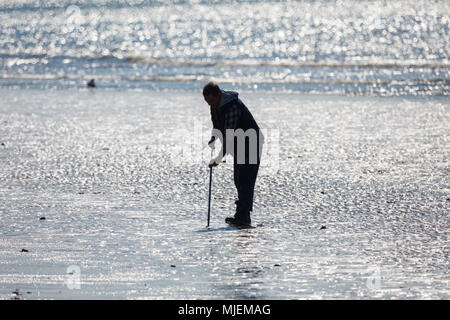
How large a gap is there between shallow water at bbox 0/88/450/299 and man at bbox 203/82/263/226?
294mm

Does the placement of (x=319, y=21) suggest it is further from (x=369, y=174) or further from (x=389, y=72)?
(x=369, y=174)

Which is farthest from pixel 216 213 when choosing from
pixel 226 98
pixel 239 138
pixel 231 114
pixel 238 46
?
pixel 238 46

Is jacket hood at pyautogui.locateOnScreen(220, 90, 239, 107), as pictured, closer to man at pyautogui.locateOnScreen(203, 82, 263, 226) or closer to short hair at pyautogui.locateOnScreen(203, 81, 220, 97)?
man at pyautogui.locateOnScreen(203, 82, 263, 226)

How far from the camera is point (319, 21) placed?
82.4 m

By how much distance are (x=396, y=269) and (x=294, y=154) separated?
6.75 metres

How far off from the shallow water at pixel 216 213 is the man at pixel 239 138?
29cm

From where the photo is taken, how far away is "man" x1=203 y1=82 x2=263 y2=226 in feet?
29.5

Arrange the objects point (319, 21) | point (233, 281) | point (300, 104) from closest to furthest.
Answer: point (233, 281), point (300, 104), point (319, 21)

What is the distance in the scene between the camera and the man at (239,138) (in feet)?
29.5

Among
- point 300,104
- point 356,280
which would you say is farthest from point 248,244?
point 300,104

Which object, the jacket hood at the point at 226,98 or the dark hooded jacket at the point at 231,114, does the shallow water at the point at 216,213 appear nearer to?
the dark hooded jacket at the point at 231,114

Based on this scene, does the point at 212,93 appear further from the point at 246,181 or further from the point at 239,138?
the point at 246,181

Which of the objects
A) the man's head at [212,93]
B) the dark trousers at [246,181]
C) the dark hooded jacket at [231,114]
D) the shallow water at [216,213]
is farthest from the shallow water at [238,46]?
the man's head at [212,93]

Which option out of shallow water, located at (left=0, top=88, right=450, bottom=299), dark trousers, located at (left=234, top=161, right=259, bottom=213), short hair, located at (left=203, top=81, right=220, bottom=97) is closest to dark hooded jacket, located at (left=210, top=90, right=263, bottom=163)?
short hair, located at (left=203, top=81, right=220, bottom=97)
